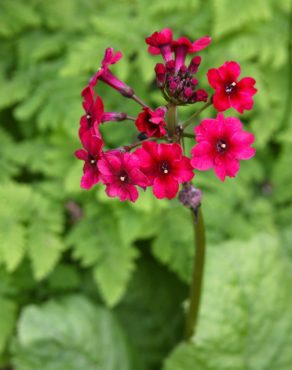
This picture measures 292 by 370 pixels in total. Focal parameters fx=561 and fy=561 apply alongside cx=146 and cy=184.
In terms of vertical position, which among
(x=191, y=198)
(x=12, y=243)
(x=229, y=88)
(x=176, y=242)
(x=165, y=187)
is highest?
(x=176, y=242)

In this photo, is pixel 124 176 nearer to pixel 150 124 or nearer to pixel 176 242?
pixel 150 124

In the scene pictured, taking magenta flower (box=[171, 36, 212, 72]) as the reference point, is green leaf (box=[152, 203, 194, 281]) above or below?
above

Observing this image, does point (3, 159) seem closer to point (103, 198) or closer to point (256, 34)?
point (103, 198)

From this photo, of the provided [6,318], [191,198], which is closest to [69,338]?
[6,318]

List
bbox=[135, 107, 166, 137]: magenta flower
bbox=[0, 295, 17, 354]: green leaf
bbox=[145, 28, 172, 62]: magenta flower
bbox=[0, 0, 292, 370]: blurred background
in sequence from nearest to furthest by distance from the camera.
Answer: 1. bbox=[135, 107, 166, 137]: magenta flower
2. bbox=[145, 28, 172, 62]: magenta flower
3. bbox=[0, 0, 292, 370]: blurred background
4. bbox=[0, 295, 17, 354]: green leaf

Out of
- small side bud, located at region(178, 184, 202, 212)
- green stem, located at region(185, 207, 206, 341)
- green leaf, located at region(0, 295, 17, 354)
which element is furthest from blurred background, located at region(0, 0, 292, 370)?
small side bud, located at region(178, 184, 202, 212)

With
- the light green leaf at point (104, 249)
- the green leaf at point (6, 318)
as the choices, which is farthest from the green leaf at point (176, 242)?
the green leaf at point (6, 318)

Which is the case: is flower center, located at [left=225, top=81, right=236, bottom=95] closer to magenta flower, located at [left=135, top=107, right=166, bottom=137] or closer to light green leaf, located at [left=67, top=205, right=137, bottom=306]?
magenta flower, located at [left=135, top=107, right=166, bottom=137]
